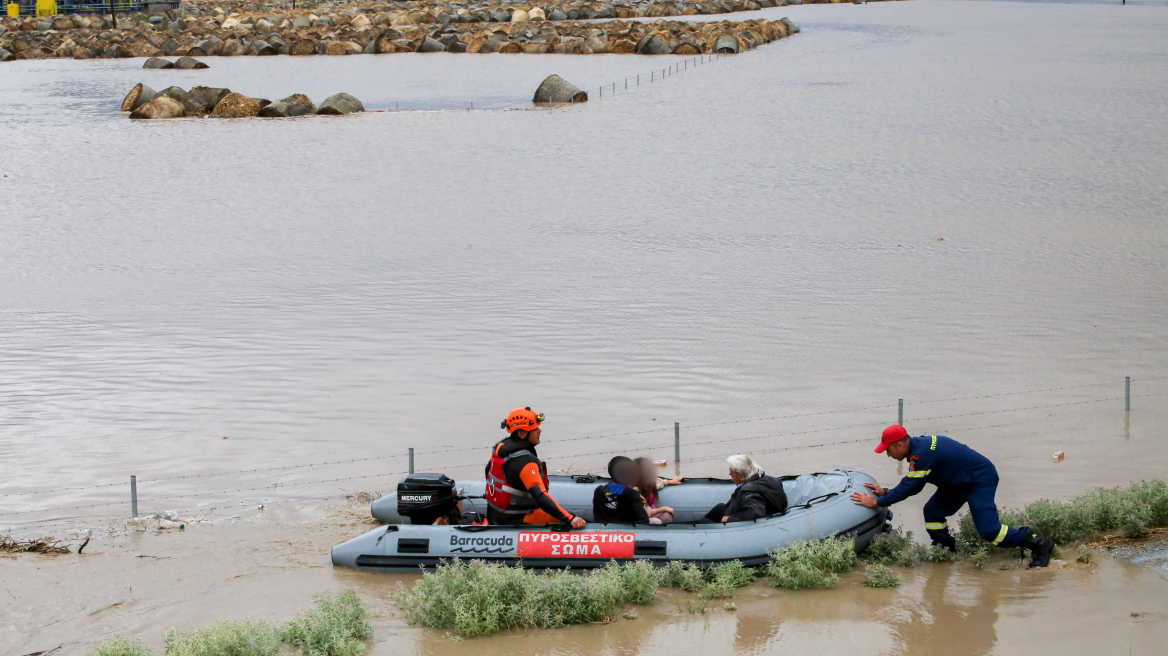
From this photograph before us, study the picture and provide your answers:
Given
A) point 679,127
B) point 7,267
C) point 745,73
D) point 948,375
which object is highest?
point 745,73

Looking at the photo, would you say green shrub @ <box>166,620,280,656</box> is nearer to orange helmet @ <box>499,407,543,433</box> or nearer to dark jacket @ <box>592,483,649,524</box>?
orange helmet @ <box>499,407,543,433</box>

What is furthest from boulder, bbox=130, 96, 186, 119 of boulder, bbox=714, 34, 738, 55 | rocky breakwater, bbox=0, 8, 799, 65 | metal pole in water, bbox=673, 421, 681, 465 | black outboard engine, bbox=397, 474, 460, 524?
black outboard engine, bbox=397, 474, 460, 524

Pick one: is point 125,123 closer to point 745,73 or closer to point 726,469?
point 745,73

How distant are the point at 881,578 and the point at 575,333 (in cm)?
773

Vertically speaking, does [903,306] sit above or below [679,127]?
below

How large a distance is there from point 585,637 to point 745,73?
3994 cm

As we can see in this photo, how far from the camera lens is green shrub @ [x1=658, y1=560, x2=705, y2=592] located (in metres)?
7.57

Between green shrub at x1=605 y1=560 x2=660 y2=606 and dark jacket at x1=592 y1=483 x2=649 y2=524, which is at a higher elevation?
dark jacket at x1=592 y1=483 x2=649 y2=524

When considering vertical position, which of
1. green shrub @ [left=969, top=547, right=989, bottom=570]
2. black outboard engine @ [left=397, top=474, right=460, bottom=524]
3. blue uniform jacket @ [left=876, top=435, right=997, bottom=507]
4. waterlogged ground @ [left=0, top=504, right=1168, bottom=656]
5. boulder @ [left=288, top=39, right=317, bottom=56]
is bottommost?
waterlogged ground @ [left=0, top=504, right=1168, bottom=656]

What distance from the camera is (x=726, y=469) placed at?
34.4 ft

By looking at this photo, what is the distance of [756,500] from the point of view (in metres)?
8.12

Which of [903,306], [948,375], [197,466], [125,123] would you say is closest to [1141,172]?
[903,306]

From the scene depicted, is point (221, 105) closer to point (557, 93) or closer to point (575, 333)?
point (557, 93)

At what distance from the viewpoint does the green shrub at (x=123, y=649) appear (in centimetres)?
659
